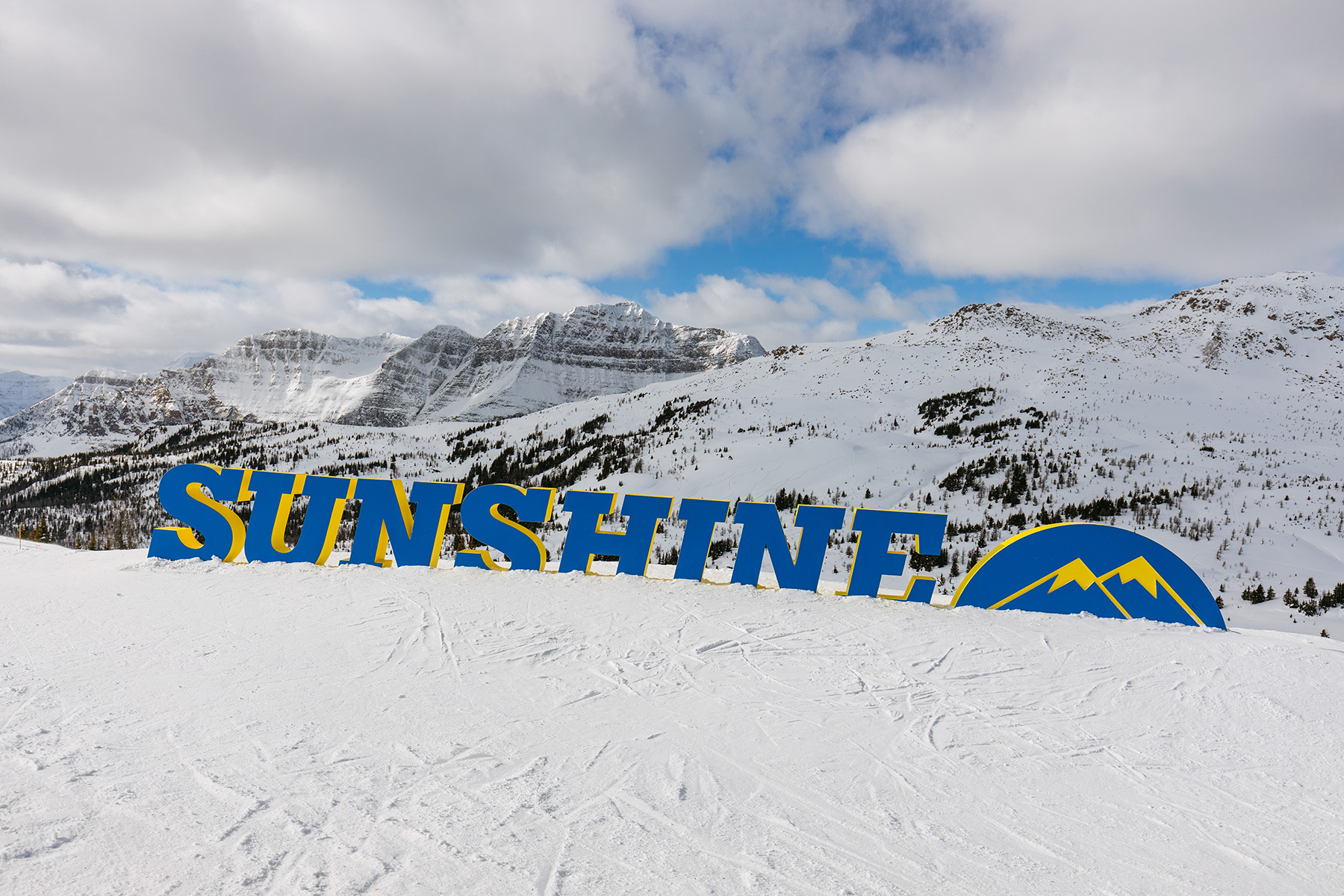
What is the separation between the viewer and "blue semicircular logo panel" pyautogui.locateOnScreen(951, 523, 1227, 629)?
876 cm

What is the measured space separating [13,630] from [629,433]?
1552 inches

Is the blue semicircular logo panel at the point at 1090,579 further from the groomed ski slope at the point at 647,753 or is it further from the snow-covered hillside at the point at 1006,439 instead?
the snow-covered hillside at the point at 1006,439

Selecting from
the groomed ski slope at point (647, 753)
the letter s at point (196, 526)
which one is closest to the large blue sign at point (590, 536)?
the letter s at point (196, 526)

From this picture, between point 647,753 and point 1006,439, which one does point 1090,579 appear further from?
point 1006,439

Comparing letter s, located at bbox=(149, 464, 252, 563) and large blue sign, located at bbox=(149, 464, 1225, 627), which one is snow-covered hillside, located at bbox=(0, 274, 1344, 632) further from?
letter s, located at bbox=(149, 464, 252, 563)

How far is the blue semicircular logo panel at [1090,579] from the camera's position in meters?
8.76

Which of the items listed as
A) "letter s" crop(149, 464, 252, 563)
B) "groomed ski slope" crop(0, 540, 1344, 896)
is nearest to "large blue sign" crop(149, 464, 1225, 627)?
"letter s" crop(149, 464, 252, 563)

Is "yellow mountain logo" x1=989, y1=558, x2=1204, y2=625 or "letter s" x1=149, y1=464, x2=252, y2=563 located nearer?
"yellow mountain logo" x1=989, y1=558, x2=1204, y2=625

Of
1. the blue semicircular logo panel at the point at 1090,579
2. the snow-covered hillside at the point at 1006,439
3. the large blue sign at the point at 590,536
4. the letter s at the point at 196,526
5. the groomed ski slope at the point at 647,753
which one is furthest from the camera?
the snow-covered hillside at the point at 1006,439

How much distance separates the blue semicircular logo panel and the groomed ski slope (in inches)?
20.6

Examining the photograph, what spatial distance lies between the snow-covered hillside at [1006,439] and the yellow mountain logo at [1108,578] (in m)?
3.77

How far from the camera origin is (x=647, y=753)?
4.61 m

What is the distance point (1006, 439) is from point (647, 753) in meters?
29.8

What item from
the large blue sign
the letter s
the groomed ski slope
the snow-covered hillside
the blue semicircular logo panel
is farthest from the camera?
the snow-covered hillside
